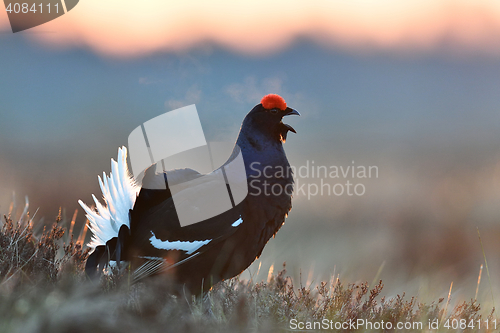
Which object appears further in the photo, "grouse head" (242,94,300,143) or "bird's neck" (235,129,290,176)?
"grouse head" (242,94,300,143)

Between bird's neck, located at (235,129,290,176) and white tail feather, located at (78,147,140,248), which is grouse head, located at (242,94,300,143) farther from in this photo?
white tail feather, located at (78,147,140,248)

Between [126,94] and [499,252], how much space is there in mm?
34816

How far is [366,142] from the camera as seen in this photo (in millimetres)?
26844

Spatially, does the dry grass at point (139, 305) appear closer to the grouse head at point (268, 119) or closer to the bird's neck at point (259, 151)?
the bird's neck at point (259, 151)

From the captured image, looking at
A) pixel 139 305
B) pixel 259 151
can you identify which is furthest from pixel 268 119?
pixel 139 305

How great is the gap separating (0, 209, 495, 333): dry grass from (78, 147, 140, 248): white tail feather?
271mm

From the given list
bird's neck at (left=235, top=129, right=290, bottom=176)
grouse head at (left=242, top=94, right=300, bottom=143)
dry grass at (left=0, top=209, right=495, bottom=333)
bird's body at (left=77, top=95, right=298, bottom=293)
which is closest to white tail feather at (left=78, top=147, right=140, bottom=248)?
bird's body at (left=77, top=95, right=298, bottom=293)

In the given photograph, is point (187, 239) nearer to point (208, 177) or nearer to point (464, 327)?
point (208, 177)

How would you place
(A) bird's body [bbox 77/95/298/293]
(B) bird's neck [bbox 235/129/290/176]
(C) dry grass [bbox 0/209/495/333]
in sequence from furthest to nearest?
1. (B) bird's neck [bbox 235/129/290/176]
2. (A) bird's body [bbox 77/95/298/293]
3. (C) dry grass [bbox 0/209/495/333]

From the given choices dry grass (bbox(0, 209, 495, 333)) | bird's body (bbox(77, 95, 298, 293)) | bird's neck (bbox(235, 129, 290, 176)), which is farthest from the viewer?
bird's neck (bbox(235, 129, 290, 176))

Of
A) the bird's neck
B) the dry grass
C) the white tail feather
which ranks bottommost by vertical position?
the dry grass

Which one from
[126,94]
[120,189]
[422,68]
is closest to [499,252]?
[120,189]

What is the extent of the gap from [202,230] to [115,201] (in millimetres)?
913

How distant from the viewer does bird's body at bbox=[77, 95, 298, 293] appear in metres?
3.35
